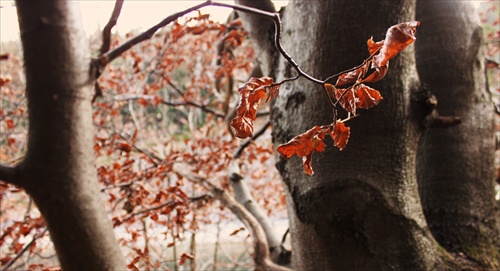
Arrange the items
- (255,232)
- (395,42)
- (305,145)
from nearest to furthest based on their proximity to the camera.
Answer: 1. (395,42)
2. (305,145)
3. (255,232)

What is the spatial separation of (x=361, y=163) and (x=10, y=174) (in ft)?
2.86

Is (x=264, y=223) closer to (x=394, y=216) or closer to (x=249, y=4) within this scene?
(x=394, y=216)

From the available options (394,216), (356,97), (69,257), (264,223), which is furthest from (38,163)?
(264,223)

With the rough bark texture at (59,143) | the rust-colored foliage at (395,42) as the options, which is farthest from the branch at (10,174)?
the rust-colored foliage at (395,42)

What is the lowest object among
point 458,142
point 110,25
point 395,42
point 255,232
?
point 255,232

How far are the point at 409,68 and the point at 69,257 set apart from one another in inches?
40.9

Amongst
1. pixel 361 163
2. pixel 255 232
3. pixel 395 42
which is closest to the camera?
pixel 395 42

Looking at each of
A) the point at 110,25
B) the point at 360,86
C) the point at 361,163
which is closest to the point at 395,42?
the point at 360,86

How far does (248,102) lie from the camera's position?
559 millimetres

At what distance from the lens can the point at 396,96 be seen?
1.08m

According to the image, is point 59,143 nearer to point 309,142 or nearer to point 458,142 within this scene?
point 309,142

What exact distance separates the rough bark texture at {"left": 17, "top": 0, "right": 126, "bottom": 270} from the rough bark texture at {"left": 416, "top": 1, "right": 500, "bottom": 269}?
3.80 feet

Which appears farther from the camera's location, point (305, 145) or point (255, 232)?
point (255, 232)

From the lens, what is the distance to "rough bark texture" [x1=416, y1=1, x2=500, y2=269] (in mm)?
1359
